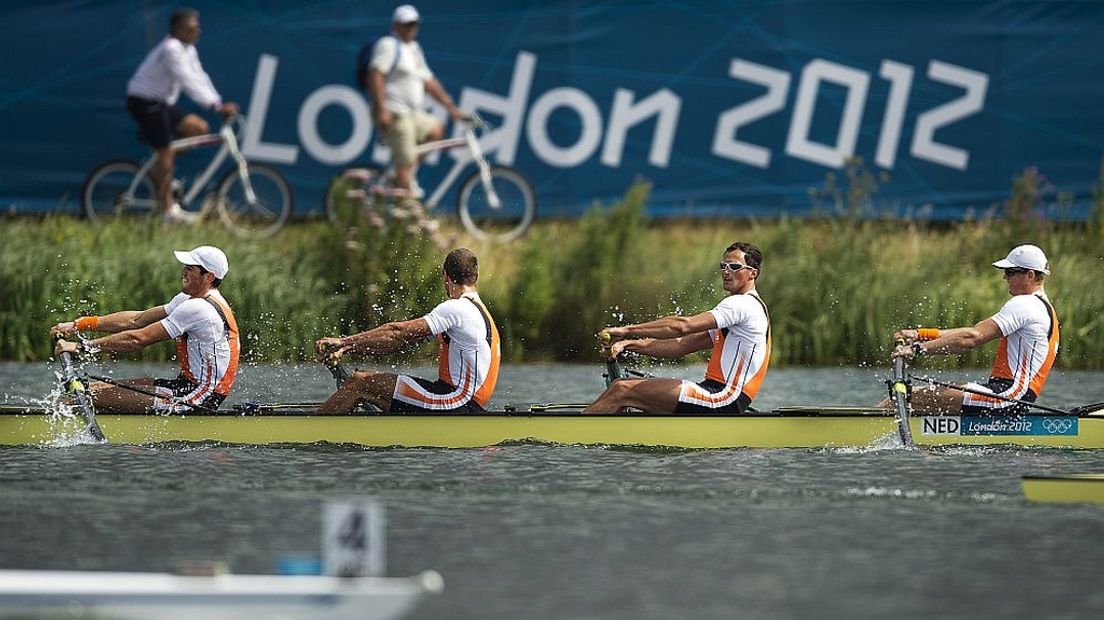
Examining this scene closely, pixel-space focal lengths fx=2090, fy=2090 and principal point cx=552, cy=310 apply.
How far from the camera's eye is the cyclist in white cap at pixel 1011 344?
1473 centimetres

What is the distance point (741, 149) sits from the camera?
25.3 m

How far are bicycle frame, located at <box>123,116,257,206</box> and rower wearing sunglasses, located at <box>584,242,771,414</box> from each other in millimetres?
10278

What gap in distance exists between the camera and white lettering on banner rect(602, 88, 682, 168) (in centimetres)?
2542

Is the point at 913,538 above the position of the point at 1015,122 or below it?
Answer: below

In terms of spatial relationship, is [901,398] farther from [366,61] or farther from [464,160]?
[464,160]

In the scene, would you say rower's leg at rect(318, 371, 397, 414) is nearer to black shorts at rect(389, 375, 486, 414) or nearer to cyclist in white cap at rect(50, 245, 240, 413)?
black shorts at rect(389, 375, 486, 414)

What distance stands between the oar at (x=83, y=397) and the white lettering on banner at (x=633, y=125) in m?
11.7

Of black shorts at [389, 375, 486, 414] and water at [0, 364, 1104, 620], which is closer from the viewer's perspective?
water at [0, 364, 1104, 620]

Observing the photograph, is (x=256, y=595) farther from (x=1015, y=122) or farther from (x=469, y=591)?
(x=1015, y=122)

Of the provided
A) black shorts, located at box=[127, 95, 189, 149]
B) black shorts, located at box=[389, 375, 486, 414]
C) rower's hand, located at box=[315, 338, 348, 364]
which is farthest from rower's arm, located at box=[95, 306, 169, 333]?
black shorts, located at box=[127, 95, 189, 149]

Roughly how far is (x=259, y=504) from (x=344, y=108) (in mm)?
13603

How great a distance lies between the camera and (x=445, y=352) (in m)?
14.8

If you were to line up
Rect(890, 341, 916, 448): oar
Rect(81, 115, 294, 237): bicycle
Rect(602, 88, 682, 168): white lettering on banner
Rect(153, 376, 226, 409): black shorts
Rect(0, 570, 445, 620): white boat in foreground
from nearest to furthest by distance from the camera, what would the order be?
Rect(0, 570, 445, 620): white boat in foreground, Rect(890, 341, 916, 448): oar, Rect(153, 376, 226, 409): black shorts, Rect(81, 115, 294, 237): bicycle, Rect(602, 88, 682, 168): white lettering on banner

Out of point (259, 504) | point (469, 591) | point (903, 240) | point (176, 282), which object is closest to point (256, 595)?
point (469, 591)
